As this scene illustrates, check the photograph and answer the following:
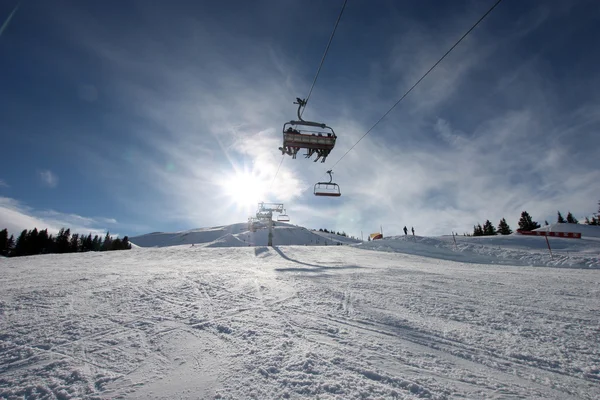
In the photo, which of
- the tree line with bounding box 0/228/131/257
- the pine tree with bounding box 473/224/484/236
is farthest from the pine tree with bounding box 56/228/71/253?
the pine tree with bounding box 473/224/484/236

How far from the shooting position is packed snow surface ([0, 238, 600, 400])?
2.79m

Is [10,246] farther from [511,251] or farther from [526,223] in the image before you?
[526,223]

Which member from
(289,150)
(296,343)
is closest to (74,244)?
(289,150)

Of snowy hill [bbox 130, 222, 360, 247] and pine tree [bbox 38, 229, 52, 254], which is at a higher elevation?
snowy hill [bbox 130, 222, 360, 247]

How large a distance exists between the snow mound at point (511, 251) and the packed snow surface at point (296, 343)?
13419 mm

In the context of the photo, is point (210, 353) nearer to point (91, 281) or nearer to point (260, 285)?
point (260, 285)

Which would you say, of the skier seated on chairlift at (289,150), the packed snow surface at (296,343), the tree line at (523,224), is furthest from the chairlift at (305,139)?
the tree line at (523,224)

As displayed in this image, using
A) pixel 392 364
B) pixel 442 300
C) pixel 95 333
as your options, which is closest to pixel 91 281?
pixel 95 333

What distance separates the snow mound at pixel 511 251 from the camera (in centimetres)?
1702

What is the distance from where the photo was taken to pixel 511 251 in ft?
67.9

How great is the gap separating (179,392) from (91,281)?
715 centimetres

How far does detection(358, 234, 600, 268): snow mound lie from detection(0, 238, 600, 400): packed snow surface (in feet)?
44.0

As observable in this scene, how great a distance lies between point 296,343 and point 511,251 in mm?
24552

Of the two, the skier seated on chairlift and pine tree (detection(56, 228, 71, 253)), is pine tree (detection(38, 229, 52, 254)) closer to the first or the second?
pine tree (detection(56, 228, 71, 253))
